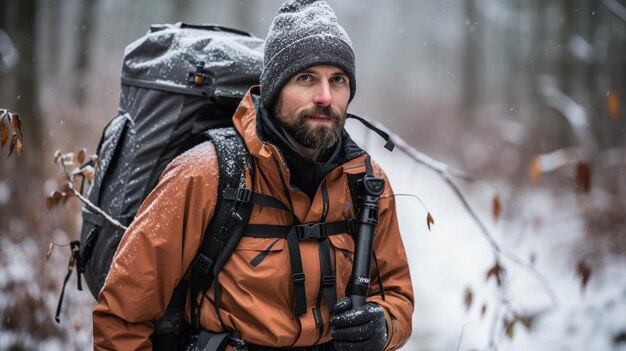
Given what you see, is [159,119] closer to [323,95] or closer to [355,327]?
[323,95]

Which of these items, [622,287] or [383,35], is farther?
[383,35]

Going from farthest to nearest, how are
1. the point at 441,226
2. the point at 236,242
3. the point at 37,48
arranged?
the point at 441,226 < the point at 37,48 < the point at 236,242

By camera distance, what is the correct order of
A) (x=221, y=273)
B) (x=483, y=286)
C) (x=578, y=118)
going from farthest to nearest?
(x=578, y=118)
(x=483, y=286)
(x=221, y=273)

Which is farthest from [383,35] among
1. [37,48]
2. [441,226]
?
[37,48]

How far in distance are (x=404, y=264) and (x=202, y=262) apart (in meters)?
1.05

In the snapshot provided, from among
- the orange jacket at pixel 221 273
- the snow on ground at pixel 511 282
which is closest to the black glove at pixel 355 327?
the orange jacket at pixel 221 273

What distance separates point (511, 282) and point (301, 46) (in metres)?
5.87

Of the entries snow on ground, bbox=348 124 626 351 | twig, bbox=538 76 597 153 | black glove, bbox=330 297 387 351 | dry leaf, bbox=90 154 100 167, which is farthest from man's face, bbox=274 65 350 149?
twig, bbox=538 76 597 153

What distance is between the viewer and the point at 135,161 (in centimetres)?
243

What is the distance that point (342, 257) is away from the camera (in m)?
2.31

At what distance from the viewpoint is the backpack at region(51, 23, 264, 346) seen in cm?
240

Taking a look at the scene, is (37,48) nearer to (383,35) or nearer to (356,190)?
(356,190)

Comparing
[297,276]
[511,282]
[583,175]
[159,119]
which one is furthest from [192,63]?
[511,282]

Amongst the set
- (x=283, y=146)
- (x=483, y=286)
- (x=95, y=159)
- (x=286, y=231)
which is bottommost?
(x=95, y=159)
